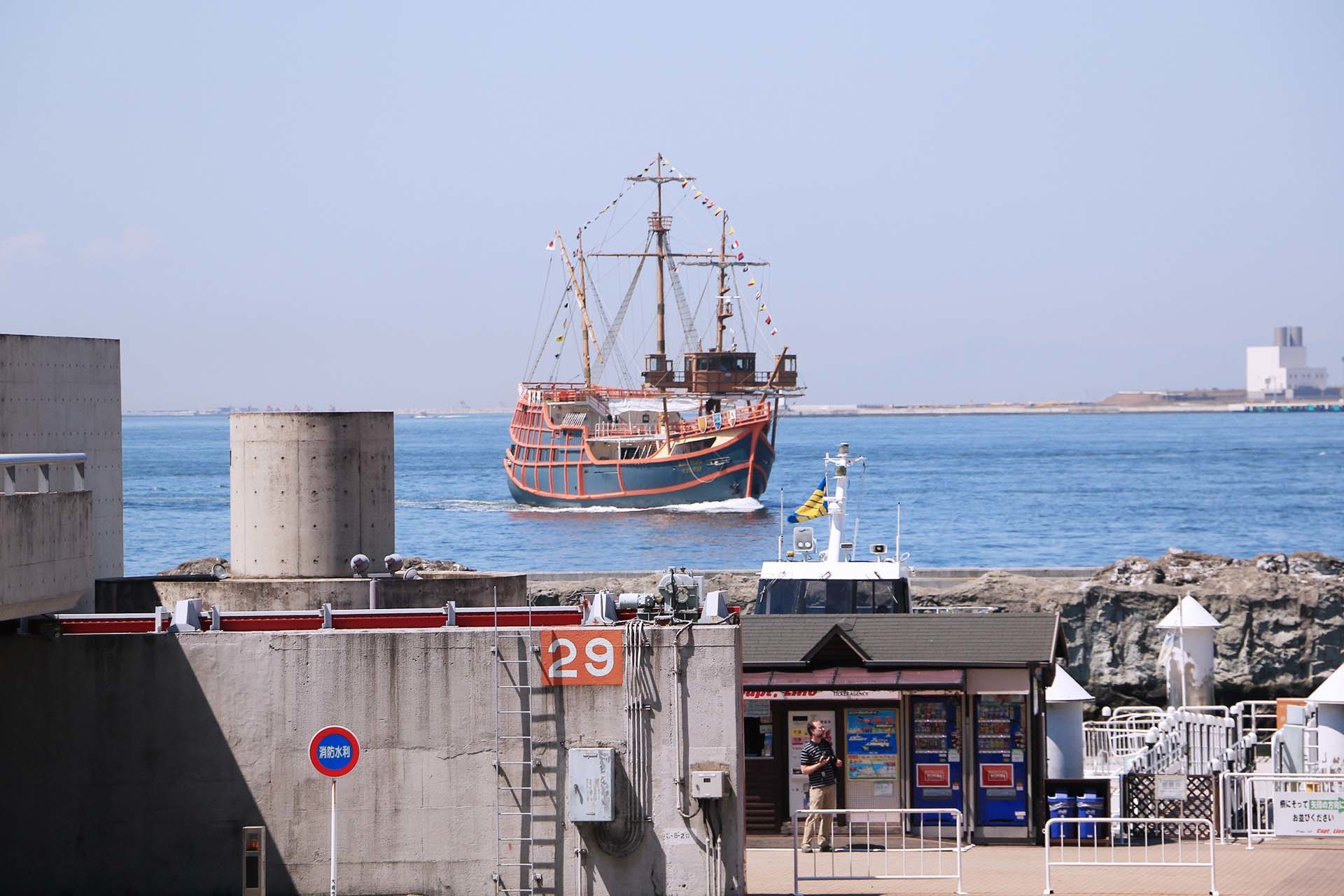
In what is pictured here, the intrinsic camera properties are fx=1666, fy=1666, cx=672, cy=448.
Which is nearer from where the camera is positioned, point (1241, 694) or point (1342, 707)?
point (1342, 707)

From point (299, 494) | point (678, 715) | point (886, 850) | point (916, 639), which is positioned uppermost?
point (299, 494)

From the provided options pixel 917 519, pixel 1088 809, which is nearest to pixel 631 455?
pixel 917 519

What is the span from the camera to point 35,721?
535 inches

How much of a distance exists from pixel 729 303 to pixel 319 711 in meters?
96.2

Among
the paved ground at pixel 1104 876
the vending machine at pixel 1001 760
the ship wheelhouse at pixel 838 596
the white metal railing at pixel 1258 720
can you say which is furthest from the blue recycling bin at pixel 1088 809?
the white metal railing at pixel 1258 720

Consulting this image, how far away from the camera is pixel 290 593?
17016mm

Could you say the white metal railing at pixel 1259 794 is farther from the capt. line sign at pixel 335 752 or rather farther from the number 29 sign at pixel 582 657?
the capt. line sign at pixel 335 752

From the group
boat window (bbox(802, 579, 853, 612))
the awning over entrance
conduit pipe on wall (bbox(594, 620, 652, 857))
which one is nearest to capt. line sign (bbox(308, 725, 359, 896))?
conduit pipe on wall (bbox(594, 620, 652, 857))

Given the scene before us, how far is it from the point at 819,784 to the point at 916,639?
2.33 m

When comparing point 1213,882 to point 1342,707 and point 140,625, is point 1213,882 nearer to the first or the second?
point 1342,707

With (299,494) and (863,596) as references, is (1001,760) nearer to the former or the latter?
(863,596)

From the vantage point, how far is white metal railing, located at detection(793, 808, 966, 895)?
15133mm

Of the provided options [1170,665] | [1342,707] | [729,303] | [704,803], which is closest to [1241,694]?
[1170,665]

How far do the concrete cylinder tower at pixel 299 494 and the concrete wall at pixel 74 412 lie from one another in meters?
1.29
